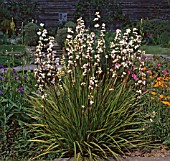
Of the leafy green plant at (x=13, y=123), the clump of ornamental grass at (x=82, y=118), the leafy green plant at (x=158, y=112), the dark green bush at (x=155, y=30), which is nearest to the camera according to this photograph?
the clump of ornamental grass at (x=82, y=118)

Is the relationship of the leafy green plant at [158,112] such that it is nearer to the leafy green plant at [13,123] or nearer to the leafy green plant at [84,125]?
the leafy green plant at [84,125]

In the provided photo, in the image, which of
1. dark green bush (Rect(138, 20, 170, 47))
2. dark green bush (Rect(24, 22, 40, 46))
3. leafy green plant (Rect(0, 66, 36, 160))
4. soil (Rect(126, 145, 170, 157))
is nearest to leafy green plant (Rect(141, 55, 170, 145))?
soil (Rect(126, 145, 170, 157))

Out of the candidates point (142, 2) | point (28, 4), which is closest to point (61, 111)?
point (28, 4)

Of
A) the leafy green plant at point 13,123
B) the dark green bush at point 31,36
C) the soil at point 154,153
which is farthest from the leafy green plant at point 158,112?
the dark green bush at point 31,36

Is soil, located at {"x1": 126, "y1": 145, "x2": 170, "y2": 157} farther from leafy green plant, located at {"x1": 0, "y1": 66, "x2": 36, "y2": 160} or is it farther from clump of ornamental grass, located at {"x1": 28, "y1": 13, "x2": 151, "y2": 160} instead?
leafy green plant, located at {"x1": 0, "y1": 66, "x2": 36, "y2": 160}

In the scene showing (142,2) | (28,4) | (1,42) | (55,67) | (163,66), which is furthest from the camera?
(142,2)

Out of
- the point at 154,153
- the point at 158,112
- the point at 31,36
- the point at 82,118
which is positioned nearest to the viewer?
the point at 82,118

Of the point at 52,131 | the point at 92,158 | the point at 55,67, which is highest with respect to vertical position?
the point at 55,67

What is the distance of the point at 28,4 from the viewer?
44.8ft

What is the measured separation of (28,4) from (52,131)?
36.1 feet

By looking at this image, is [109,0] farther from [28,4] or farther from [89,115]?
[89,115]

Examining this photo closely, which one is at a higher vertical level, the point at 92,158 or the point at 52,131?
the point at 52,131

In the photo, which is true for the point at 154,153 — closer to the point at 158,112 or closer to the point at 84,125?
the point at 158,112

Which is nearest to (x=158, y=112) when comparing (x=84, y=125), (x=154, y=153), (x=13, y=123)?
(x=154, y=153)
